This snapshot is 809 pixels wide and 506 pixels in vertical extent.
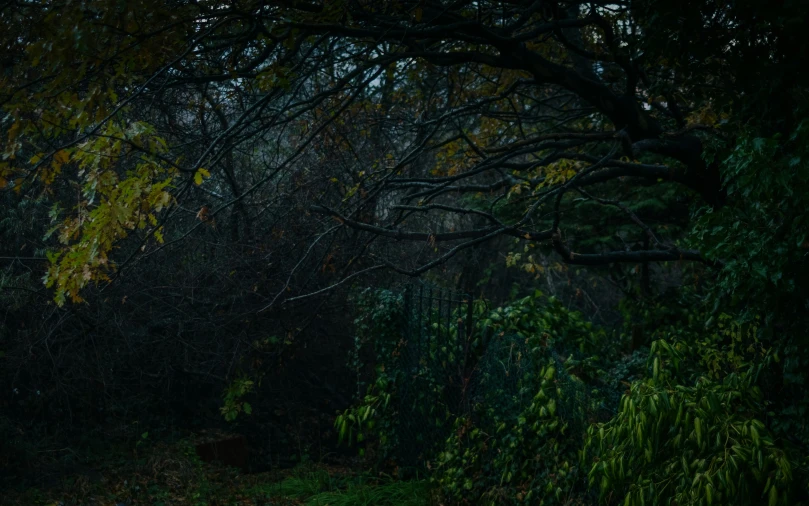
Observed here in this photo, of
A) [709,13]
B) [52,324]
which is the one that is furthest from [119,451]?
[709,13]

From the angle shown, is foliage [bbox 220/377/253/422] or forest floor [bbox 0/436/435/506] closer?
forest floor [bbox 0/436/435/506]

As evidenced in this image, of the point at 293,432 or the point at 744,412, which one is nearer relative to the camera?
the point at 744,412

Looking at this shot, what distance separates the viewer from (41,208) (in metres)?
8.38

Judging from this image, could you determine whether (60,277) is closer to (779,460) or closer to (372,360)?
(779,460)

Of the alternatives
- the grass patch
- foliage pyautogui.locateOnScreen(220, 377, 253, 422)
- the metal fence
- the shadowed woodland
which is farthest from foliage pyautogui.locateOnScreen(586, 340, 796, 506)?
foliage pyautogui.locateOnScreen(220, 377, 253, 422)

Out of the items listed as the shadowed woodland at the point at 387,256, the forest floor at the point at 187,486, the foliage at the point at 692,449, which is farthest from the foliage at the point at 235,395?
the foliage at the point at 692,449

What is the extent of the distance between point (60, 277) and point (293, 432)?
5.41 metres

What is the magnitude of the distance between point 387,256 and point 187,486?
3.59 metres

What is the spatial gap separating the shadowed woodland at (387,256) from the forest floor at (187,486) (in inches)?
1.6

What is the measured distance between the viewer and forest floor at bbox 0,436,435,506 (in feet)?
23.9

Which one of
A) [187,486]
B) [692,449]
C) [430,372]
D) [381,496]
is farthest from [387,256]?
[692,449]

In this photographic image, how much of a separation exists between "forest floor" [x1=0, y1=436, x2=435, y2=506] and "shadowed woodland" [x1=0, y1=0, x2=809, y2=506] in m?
0.04

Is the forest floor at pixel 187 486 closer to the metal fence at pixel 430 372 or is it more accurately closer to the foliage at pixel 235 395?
the metal fence at pixel 430 372

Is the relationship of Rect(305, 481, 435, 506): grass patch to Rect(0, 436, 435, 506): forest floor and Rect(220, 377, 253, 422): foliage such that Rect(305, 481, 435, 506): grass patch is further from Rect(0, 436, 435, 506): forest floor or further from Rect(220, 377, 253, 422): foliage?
Rect(220, 377, 253, 422): foliage
